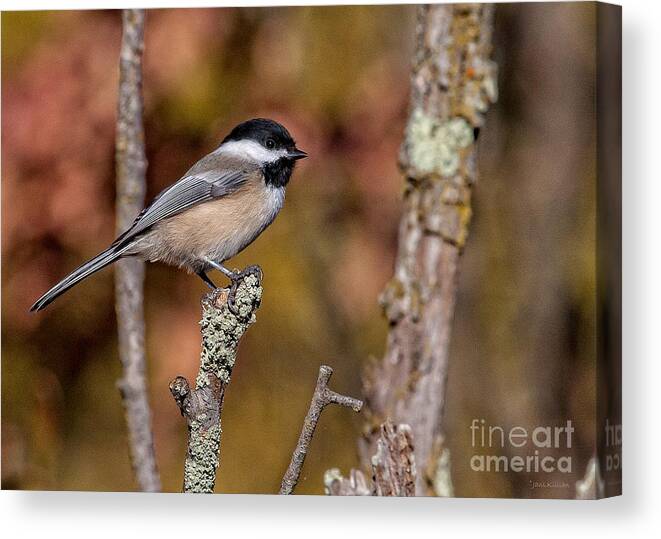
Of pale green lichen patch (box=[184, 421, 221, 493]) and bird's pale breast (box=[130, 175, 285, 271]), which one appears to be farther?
bird's pale breast (box=[130, 175, 285, 271])

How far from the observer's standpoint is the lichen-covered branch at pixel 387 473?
3.17 metres

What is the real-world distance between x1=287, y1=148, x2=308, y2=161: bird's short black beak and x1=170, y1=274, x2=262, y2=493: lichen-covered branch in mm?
404

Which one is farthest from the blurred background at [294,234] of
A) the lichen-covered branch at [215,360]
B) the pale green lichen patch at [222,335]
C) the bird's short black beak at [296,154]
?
the pale green lichen patch at [222,335]

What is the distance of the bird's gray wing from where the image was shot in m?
3.30

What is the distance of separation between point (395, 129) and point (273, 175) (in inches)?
15.2

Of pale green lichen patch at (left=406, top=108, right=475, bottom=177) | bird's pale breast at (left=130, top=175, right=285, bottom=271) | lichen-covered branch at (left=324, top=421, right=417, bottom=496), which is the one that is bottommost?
lichen-covered branch at (left=324, top=421, right=417, bottom=496)

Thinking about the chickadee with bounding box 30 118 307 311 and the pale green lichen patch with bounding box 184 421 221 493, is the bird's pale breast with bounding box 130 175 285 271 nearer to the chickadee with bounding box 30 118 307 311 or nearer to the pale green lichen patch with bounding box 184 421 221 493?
the chickadee with bounding box 30 118 307 311

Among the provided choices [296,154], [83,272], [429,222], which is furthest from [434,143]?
[83,272]

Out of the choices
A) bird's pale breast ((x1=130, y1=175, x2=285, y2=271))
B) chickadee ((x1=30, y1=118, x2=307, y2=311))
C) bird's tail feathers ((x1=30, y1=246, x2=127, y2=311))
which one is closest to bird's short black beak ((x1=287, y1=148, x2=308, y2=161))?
chickadee ((x1=30, y1=118, x2=307, y2=311))

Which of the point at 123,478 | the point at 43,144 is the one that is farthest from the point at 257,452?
the point at 43,144

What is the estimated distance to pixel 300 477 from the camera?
3.18 meters

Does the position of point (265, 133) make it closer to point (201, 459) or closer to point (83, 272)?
point (83, 272)

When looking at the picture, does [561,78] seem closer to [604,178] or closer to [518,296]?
[604,178]

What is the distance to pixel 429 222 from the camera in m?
3.18
